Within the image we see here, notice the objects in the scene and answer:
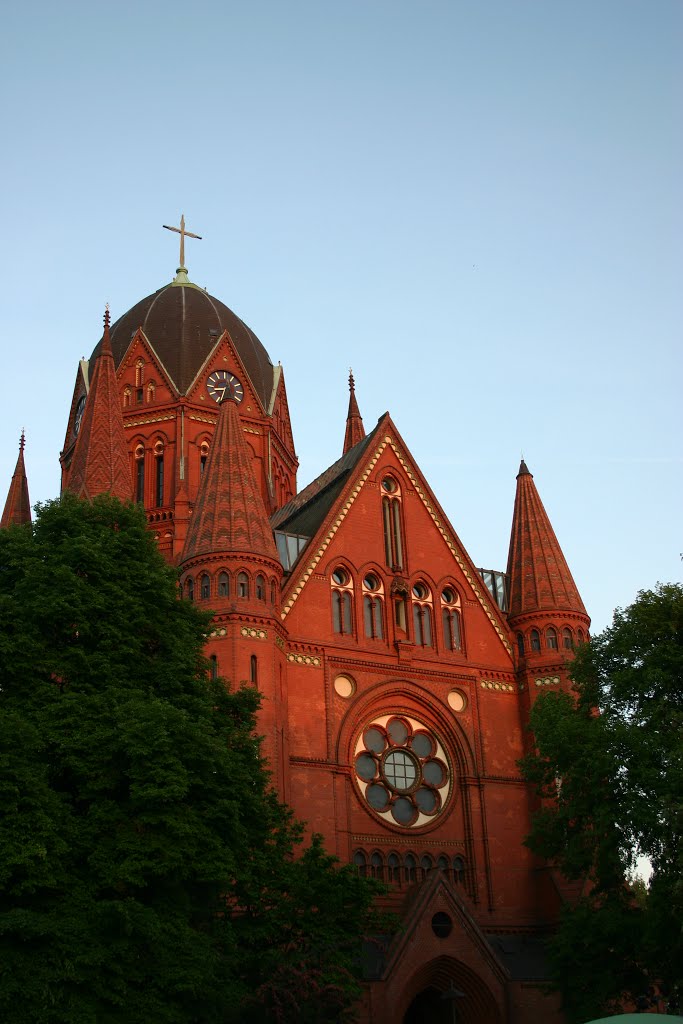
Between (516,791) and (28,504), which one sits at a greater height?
(28,504)

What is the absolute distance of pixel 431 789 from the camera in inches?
1545

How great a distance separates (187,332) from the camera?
57938mm

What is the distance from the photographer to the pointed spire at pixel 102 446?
145 feet

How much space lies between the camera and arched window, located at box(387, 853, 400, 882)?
37.0 metres

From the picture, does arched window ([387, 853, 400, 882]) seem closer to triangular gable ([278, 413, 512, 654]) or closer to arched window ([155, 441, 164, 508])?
triangular gable ([278, 413, 512, 654])

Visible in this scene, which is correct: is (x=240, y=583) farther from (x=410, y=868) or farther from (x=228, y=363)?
(x=228, y=363)

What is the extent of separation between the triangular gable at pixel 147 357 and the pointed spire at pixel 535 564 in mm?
18062

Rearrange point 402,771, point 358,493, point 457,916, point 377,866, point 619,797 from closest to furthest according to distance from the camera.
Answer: point 619,797 < point 457,916 < point 377,866 < point 402,771 < point 358,493

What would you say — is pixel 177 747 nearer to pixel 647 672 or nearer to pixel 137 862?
pixel 137 862

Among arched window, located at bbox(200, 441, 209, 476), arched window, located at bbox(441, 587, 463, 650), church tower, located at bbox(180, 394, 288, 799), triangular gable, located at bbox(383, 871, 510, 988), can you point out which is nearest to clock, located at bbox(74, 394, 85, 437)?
arched window, located at bbox(200, 441, 209, 476)

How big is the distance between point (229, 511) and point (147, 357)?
2080cm

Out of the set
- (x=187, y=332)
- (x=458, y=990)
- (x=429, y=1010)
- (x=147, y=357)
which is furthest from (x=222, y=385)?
(x=458, y=990)

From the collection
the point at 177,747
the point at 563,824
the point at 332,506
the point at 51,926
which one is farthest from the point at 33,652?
the point at 332,506

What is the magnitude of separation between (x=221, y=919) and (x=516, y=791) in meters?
16.0
